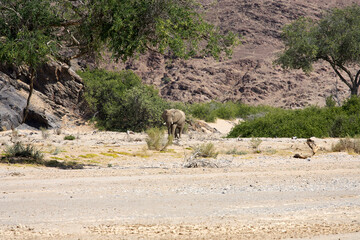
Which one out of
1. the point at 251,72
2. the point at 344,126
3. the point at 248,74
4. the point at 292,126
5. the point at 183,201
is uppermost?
the point at 251,72

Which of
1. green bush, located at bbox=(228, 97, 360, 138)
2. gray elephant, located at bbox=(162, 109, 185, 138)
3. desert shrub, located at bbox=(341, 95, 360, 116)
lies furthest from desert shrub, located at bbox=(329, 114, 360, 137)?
gray elephant, located at bbox=(162, 109, 185, 138)

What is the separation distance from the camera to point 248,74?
255ft

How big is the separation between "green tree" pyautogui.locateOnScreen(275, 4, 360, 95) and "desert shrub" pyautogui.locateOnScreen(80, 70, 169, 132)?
1056 centimetres

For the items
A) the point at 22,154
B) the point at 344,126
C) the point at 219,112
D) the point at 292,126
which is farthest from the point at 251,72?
the point at 22,154

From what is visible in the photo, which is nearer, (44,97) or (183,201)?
(183,201)

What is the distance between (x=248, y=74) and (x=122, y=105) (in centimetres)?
4829

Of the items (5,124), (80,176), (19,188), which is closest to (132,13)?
(80,176)

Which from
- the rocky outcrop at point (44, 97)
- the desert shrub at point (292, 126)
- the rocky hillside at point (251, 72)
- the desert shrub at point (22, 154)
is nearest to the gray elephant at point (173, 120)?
the desert shrub at point (292, 126)

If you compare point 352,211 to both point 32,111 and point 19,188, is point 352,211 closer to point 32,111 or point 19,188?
point 19,188

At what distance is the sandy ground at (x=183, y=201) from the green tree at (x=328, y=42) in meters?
22.0

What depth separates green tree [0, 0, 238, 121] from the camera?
12023mm

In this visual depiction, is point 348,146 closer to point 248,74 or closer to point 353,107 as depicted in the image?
point 353,107

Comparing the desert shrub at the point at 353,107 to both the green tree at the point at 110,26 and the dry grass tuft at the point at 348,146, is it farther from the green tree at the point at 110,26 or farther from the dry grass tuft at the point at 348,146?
the green tree at the point at 110,26

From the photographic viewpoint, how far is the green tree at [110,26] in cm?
1202
